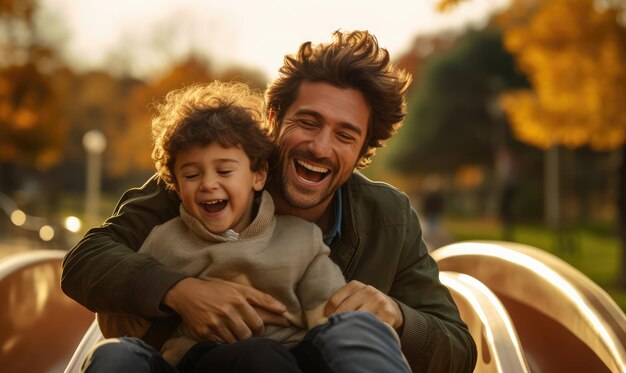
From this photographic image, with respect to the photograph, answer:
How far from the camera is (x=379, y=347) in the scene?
8.34 ft

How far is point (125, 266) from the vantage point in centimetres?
293

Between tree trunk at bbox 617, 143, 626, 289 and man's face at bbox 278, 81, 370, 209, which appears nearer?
man's face at bbox 278, 81, 370, 209

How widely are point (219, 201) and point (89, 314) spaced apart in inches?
85.3

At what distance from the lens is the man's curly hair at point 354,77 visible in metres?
3.52

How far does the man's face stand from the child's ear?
7.1 inches

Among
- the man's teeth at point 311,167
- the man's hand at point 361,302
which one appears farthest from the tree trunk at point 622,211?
the man's hand at point 361,302

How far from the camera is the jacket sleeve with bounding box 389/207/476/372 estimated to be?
10.4 ft

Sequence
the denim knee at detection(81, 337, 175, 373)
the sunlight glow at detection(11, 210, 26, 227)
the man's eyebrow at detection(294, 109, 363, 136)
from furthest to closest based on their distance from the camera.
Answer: the sunlight glow at detection(11, 210, 26, 227), the man's eyebrow at detection(294, 109, 363, 136), the denim knee at detection(81, 337, 175, 373)

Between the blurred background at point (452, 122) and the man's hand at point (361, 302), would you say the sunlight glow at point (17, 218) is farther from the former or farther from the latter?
the man's hand at point (361, 302)

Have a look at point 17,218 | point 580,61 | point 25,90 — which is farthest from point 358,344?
point 25,90

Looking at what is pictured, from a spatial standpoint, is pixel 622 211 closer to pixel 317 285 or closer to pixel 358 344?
pixel 317 285

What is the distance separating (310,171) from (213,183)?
0.58 m

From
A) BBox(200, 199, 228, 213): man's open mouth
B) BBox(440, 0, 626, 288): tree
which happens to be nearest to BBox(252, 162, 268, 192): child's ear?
BBox(200, 199, 228, 213): man's open mouth

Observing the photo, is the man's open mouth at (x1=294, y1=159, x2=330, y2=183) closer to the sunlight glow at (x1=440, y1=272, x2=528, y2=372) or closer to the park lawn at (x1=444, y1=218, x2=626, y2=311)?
the sunlight glow at (x1=440, y1=272, x2=528, y2=372)
